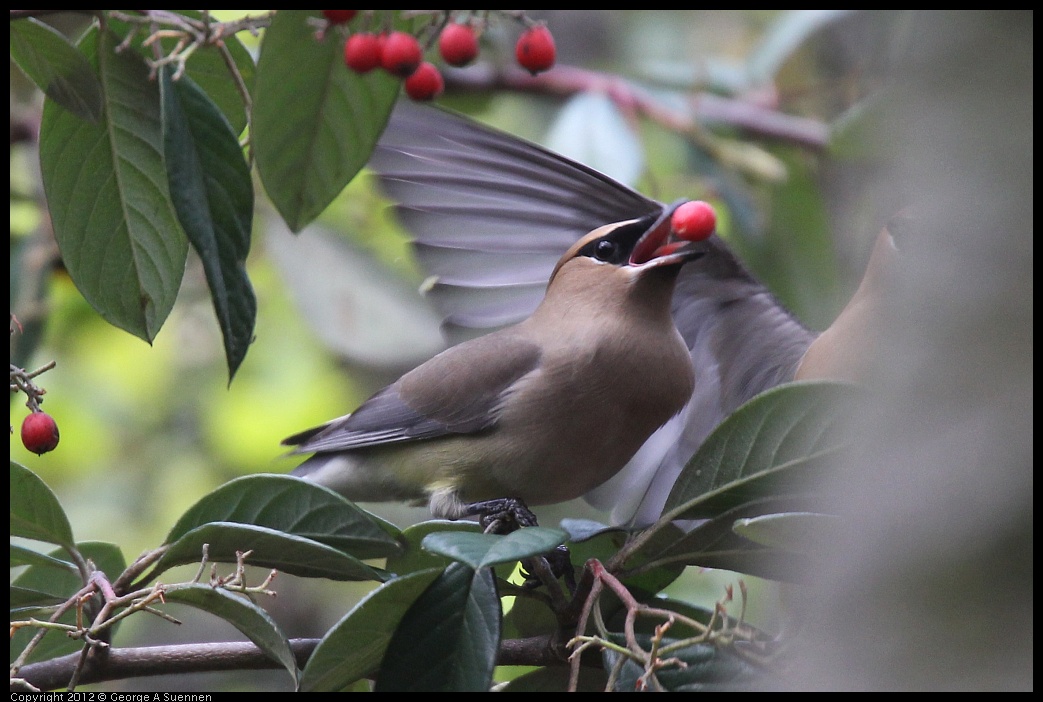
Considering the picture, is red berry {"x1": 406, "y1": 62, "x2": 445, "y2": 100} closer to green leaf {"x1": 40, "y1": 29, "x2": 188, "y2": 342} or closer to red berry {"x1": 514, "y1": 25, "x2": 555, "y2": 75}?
red berry {"x1": 514, "y1": 25, "x2": 555, "y2": 75}

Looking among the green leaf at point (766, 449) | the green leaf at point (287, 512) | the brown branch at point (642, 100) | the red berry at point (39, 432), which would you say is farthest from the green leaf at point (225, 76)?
the brown branch at point (642, 100)

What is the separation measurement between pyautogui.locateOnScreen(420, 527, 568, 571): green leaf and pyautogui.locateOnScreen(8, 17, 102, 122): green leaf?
41.1 inches

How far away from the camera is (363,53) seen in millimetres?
2146

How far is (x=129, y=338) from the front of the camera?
5801 mm

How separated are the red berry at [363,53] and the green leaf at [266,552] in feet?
3.04

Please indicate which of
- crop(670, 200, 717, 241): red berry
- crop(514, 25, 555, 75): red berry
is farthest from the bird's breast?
crop(514, 25, 555, 75): red berry

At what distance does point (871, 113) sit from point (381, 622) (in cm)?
260

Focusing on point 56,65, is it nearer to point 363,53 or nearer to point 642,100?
point 363,53

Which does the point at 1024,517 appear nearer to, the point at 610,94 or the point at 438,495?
the point at 438,495

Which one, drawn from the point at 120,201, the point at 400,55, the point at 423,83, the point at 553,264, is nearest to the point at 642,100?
the point at 553,264

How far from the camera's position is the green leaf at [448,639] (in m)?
1.85

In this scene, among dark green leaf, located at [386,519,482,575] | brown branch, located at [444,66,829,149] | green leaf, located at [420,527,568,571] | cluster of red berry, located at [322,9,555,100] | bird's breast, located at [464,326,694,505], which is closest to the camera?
green leaf, located at [420,527,568,571]

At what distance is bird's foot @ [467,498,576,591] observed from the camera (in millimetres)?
2143

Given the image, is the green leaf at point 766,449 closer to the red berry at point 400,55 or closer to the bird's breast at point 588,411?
the bird's breast at point 588,411
